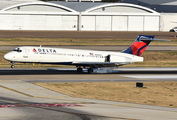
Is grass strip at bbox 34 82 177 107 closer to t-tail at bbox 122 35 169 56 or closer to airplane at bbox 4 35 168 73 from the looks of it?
airplane at bbox 4 35 168 73

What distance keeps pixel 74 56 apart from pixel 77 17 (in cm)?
7443

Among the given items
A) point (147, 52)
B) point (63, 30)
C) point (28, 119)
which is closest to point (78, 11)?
point (63, 30)

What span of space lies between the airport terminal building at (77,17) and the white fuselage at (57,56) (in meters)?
68.5

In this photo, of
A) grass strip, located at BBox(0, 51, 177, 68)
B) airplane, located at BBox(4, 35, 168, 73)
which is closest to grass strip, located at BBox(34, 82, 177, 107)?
airplane, located at BBox(4, 35, 168, 73)

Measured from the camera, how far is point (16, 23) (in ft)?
364

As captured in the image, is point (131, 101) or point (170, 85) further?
point (170, 85)

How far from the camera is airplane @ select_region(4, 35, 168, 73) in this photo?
143 ft

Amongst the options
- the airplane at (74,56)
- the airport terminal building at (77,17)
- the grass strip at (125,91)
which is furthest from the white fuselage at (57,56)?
the airport terminal building at (77,17)

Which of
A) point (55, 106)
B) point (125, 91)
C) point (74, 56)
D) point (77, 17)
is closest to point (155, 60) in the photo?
point (74, 56)

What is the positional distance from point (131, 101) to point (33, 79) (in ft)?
47.2

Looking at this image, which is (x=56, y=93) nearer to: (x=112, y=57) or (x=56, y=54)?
(x=56, y=54)

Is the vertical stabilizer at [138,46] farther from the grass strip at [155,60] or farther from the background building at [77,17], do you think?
the background building at [77,17]

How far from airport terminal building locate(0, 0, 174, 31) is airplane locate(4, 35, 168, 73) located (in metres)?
68.5

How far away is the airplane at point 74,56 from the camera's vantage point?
4350 centimetres
